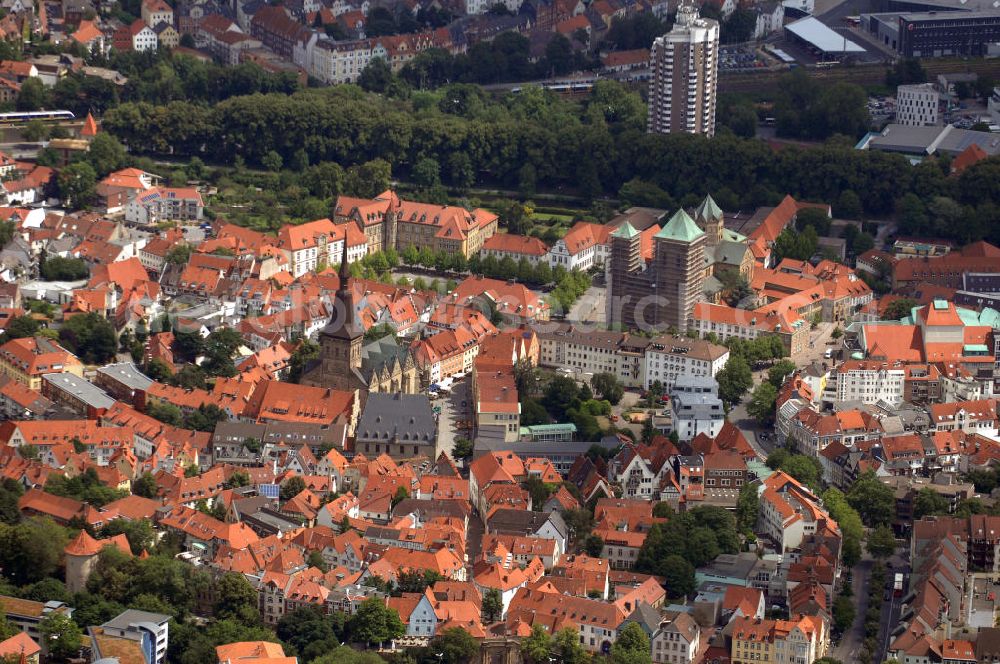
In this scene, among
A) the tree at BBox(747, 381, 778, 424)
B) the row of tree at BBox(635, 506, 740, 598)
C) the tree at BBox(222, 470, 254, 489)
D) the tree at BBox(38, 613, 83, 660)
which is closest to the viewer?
the tree at BBox(38, 613, 83, 660)

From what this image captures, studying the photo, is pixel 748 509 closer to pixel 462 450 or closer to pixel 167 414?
pixel 462 450

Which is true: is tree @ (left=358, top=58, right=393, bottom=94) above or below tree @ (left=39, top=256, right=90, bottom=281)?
above

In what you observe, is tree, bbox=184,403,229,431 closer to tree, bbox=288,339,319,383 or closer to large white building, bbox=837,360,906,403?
tree, bbox=288,339,319,383

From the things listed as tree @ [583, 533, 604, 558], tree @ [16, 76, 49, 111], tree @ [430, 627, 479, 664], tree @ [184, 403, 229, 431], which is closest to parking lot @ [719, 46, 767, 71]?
tree @ [16, 76, 49, 111]

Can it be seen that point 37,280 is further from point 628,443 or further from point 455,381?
point 628,443

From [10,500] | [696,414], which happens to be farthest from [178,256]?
[696,414]

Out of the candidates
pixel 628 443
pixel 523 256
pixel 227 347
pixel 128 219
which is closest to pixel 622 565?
pixel 628 443

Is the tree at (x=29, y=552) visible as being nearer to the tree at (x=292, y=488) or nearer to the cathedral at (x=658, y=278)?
the tree at (x=292, y=488)
